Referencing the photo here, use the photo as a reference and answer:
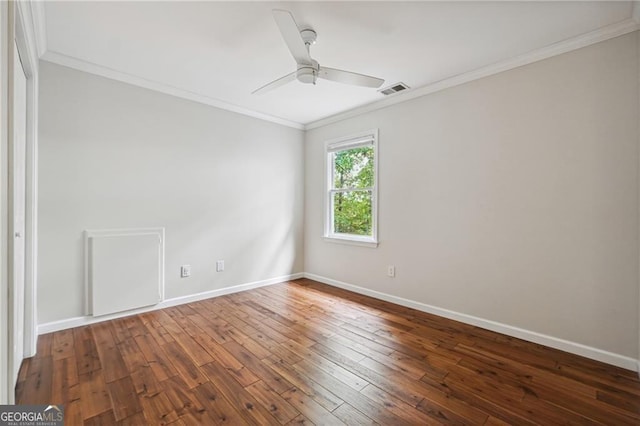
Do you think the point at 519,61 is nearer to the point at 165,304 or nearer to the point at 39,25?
the point at 39,25

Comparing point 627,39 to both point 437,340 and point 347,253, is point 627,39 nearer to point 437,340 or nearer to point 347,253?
point 437,340

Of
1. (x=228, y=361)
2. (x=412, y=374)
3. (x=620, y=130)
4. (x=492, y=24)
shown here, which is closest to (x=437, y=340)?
(x=412, y=374)

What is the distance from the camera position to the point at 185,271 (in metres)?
3.30

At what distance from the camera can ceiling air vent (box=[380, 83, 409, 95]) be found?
3057mm

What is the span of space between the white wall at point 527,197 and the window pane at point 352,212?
353mm

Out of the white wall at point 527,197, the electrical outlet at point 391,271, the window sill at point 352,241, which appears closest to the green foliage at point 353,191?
the window sill at point 352,241

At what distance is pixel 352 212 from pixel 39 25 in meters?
3.43

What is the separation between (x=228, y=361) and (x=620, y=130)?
3.30 meters

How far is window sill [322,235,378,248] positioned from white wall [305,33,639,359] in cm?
19

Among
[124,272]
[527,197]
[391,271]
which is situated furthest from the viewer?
[391,271]

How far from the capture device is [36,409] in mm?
1465

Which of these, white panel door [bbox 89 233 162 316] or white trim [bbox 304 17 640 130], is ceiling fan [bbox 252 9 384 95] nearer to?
white trim [bbox 304 17 640 130]

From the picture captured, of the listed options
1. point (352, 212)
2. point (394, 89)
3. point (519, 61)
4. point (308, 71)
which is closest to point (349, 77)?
point (308, 71)

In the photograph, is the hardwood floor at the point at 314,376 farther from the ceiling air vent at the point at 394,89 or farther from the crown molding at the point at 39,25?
the ceiling air vent at the point at 394,89
